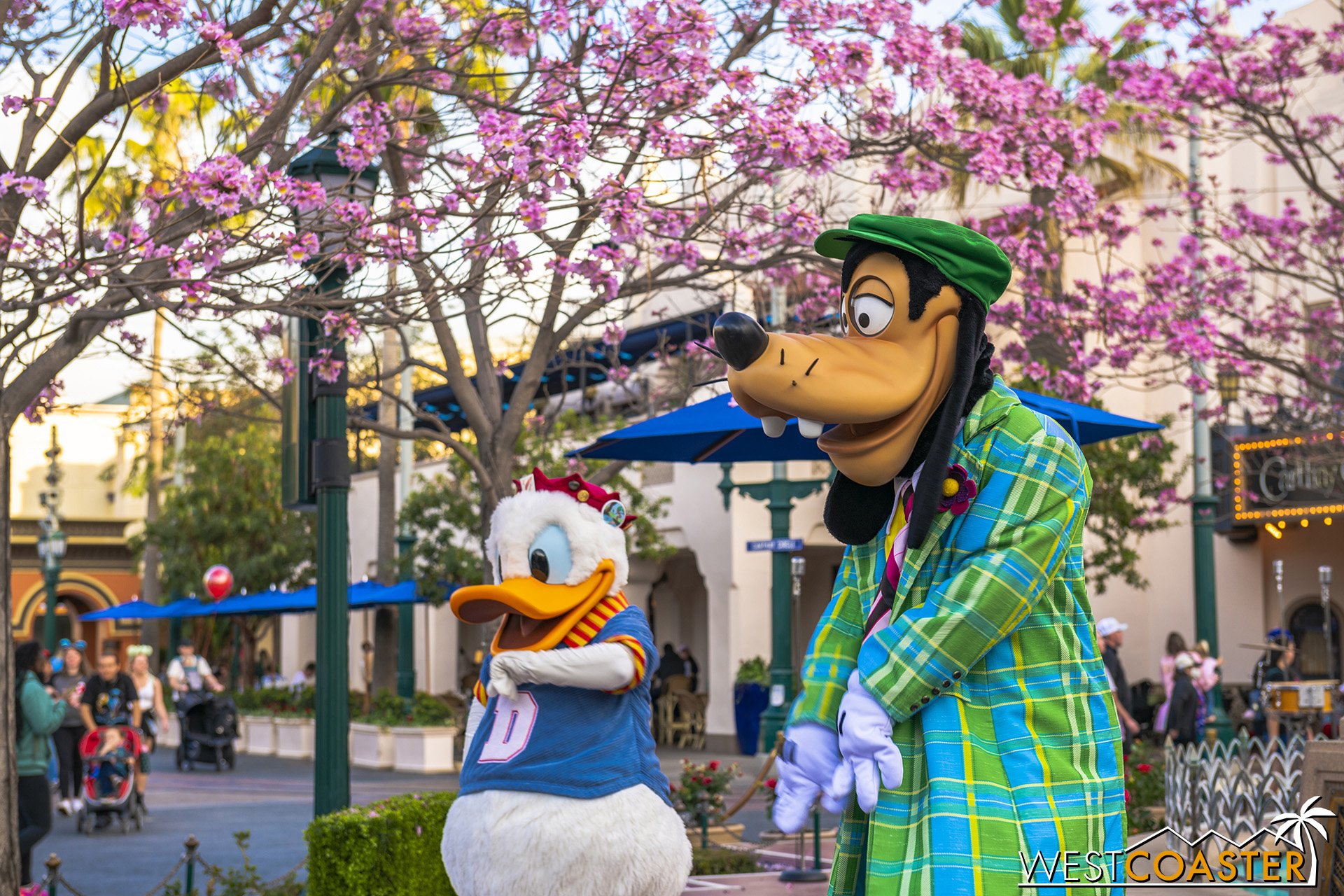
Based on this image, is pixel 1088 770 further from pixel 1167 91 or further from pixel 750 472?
pixel 750 472

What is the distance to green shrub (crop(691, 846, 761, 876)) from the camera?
347 inches

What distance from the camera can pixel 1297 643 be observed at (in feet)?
73.8

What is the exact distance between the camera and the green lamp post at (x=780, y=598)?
1720 centimetres

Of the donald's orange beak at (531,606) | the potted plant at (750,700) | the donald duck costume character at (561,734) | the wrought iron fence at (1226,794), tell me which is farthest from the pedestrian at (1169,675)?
the donald's orange beak at (531,606)

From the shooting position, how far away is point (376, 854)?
659 cm

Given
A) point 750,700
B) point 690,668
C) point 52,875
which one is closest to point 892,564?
point 52,875

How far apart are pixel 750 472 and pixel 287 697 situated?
28.3 feet

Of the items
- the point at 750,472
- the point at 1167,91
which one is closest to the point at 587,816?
the point at 1167,91

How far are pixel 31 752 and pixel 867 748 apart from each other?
23.7ft

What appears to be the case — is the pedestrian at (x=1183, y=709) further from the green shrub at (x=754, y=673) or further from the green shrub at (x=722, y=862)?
the green shrub at (x=754, y=673)

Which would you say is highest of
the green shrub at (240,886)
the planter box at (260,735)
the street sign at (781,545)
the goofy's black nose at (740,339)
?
the goofy's black nose at (740,339)

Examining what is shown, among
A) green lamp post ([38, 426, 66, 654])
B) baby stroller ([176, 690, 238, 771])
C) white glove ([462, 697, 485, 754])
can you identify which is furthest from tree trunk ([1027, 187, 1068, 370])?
green lamp post ([38, 426, 66, 654])

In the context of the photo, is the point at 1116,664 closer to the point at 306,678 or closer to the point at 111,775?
the point at 111,775

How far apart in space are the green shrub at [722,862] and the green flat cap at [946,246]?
616cm
